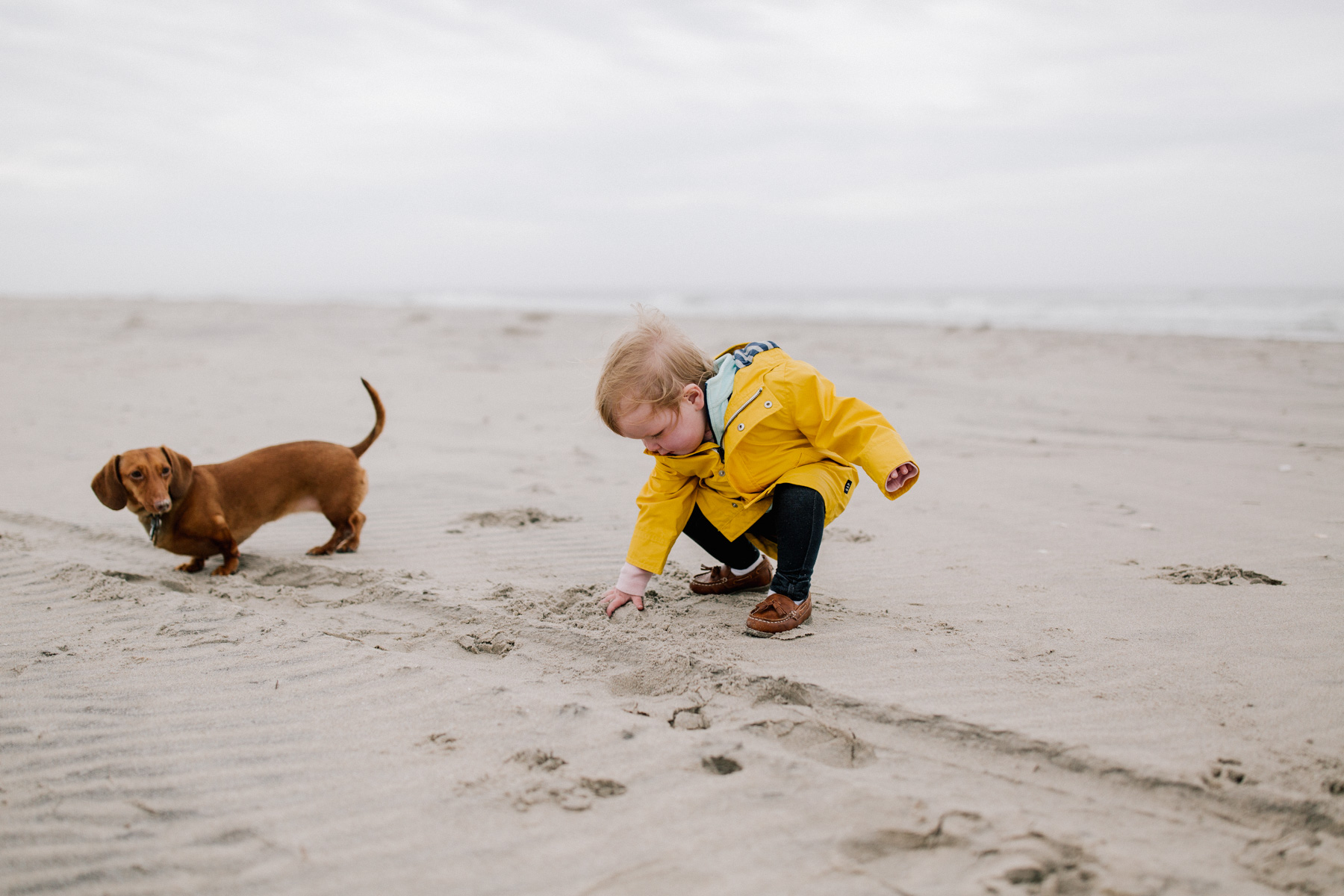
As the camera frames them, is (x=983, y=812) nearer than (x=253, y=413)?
Yes

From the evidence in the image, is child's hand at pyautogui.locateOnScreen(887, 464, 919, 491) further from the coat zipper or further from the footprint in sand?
the footprint in sand

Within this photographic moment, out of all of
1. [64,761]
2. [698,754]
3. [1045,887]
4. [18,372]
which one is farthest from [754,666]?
[18,372]

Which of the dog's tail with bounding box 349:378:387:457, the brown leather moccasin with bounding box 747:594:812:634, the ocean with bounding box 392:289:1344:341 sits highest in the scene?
the ocean with bounding box 392:289:1344:341

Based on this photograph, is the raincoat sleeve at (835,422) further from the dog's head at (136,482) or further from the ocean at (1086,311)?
the ocean at (1086,311)

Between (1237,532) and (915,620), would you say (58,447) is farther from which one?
(1237,532)

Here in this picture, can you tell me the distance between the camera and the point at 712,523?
306 centimetres

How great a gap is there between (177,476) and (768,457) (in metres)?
2.62

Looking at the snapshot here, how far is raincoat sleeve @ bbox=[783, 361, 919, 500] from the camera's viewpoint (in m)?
2.67

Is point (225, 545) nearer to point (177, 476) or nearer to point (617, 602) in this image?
point (177, 476)

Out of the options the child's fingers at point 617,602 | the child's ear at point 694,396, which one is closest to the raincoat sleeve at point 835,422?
the child's ear at point 694,396

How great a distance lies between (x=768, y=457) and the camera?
2.81 m

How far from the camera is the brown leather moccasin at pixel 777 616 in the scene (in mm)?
2752

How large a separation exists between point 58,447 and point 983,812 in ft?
23.4

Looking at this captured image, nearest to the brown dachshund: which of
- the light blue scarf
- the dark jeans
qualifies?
the light blue scarf
